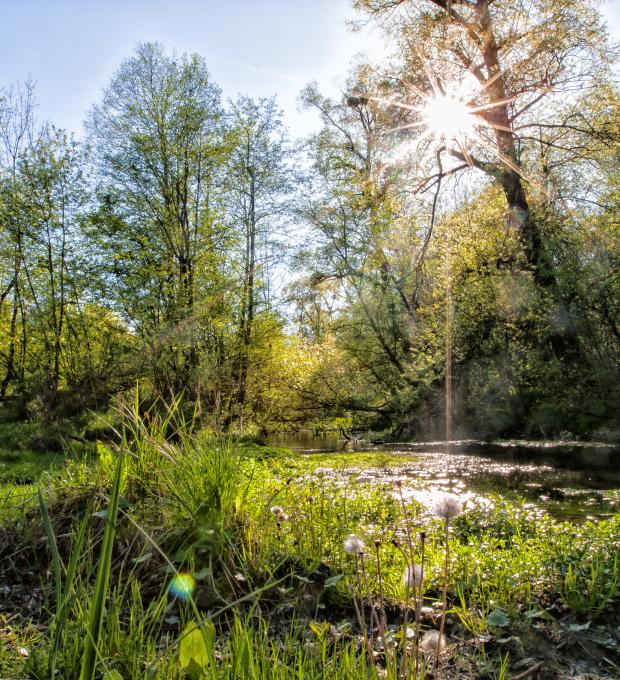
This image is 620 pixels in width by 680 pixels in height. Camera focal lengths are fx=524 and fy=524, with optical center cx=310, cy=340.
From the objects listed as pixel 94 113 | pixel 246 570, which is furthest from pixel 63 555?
pixel 94 113

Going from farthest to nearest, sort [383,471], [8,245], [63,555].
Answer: [8,245] → [383,471] → [63,555]

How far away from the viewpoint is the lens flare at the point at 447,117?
12133 mm

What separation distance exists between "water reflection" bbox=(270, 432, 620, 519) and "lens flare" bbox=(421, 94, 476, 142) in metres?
7.78

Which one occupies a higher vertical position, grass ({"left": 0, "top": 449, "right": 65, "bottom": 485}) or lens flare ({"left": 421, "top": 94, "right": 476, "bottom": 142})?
lens flare ({"left": 421, "top": 94, "right": 476, "bottom": 142})

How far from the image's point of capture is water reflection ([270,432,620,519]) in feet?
22.0

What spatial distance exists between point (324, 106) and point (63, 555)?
83.2 feet

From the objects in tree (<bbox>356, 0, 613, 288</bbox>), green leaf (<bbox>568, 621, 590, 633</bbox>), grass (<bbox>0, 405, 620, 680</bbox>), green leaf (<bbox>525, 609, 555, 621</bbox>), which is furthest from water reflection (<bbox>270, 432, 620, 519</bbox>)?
tree (<bbox>356, 0, 613, 288</bbox>)

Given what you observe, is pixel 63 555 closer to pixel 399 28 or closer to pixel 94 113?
pixel 399 28

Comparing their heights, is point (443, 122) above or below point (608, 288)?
above

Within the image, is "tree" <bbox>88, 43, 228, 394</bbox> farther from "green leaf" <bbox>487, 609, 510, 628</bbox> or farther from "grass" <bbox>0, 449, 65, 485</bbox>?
"green leaf" <bbox>487, 609, 510, 628</bbox>

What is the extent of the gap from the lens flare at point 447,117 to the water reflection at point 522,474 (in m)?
7.78

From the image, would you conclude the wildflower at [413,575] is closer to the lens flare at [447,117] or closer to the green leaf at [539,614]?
the green leaf at [539,614]

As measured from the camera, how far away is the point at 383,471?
9867 mm

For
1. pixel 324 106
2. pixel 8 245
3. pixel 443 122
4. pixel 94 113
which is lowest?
pixel 8 245
